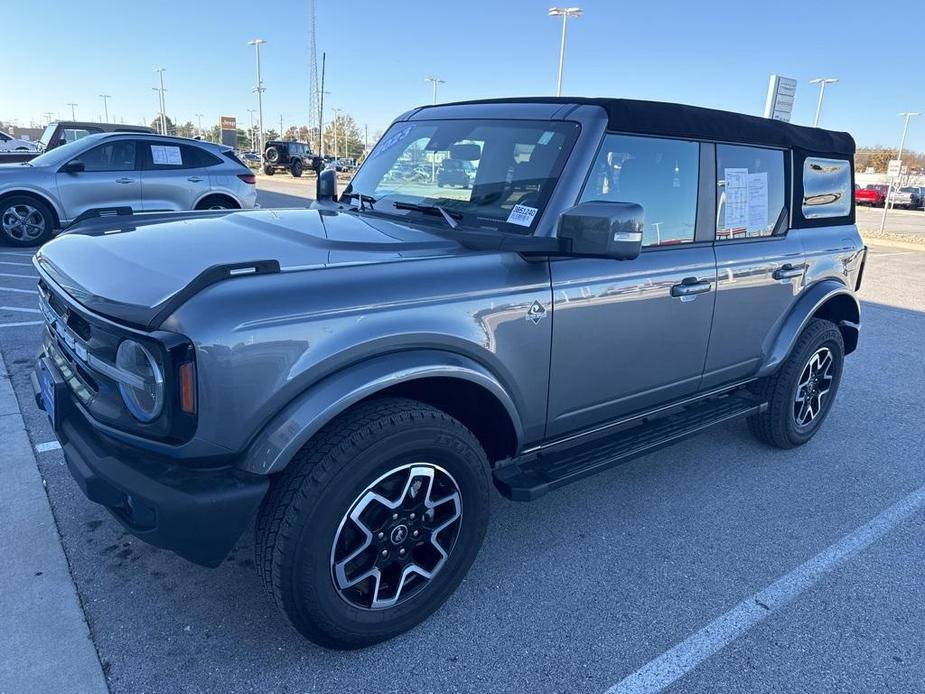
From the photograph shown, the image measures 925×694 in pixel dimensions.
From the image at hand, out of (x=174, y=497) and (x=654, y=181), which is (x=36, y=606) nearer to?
(x=174, y=497)

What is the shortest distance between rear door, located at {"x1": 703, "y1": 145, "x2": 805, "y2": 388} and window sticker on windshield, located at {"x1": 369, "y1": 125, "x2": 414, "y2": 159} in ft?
5.47

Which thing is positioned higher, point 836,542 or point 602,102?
point 602,102

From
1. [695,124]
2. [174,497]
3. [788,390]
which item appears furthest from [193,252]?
[788,390]

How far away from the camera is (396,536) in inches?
94.3

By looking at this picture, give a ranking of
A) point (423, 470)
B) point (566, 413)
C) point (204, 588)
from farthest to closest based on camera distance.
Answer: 1. point (566, 413)
2. point (204, 588)
3. point (423, 470)

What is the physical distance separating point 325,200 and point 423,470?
85.4 inches

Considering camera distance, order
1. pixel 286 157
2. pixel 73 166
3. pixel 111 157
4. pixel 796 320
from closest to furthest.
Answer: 1. pixel 796 320
2. pixel 73 166
3. pixel 111 157
4. pixel 286 157

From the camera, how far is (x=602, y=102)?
2.93 metres

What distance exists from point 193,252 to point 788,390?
11.3 ft

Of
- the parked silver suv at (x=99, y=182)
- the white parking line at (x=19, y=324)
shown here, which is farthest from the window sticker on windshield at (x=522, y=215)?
the parked silver suv at (x=99, y=182)

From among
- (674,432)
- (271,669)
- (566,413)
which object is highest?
(566,413)

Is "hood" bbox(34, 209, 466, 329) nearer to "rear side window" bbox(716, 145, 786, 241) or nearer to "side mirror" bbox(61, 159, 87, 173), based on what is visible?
"rear side window" bbox(716, 145, 786, 241)

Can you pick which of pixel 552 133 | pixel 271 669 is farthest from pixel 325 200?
pixel 271 669

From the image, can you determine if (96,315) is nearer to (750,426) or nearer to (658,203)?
(658,203)
